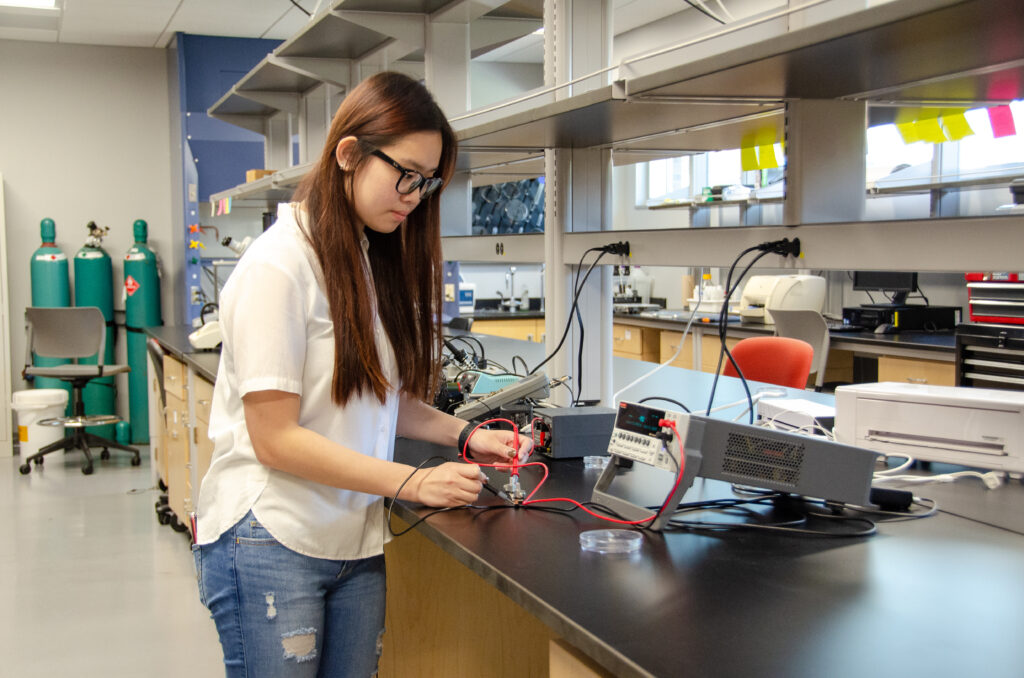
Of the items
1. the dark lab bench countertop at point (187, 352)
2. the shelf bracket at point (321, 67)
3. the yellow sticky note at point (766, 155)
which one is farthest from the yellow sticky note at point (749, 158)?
the shelf bracket at point (321, 67)

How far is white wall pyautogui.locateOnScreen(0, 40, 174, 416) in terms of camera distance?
19.6ft

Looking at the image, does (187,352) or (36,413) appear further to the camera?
(36,413)

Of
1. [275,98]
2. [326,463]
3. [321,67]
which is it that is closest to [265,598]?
[326,463]

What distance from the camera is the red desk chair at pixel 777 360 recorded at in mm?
3199

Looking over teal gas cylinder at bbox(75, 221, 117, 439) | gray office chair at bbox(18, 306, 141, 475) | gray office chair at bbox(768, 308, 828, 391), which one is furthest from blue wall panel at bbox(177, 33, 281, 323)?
gray office chair at bbox(768, 308, 828, 391)

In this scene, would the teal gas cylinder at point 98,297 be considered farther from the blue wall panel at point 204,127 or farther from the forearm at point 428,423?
the forearm at point 428,423

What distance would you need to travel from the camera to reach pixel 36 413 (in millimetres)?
5344

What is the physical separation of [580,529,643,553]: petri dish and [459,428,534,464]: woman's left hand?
0.28 meters

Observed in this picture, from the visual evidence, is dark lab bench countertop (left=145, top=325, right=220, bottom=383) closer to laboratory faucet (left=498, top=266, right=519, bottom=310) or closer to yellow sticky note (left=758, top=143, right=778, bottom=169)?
yellow sticky note (left=758, top=143, right=778, bottom=169)

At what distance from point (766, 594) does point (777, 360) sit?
239 centimetres

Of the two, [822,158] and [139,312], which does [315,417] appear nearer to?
[822,158]

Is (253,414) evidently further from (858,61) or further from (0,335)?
(0,335)

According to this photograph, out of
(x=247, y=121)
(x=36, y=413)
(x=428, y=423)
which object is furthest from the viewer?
(x=36, y=413)

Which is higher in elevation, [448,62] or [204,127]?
[204,127]
